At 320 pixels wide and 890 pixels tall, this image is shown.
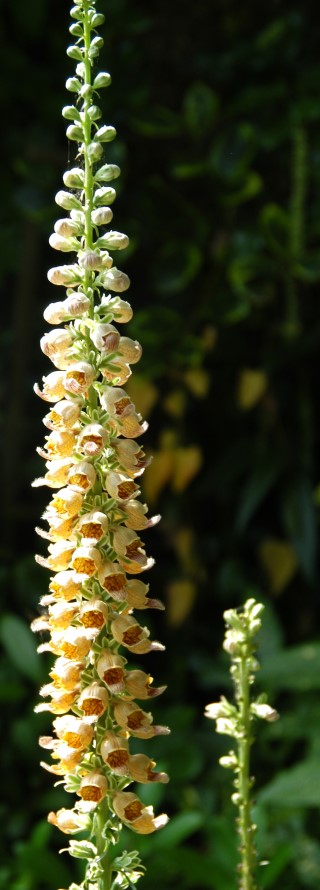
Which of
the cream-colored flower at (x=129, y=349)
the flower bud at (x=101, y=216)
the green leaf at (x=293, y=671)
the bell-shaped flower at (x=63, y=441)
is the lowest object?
the bell-shaped flower at (x=63, y=441)

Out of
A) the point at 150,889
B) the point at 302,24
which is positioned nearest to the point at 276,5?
the point at 302,24

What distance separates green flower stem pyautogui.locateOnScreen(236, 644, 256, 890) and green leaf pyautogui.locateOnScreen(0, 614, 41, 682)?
1.82 meters

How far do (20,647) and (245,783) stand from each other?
6.30 ft

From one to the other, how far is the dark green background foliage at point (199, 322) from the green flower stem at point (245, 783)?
1892mm

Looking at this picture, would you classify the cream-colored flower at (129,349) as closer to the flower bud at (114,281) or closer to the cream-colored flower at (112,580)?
the flower bud at (114,281)

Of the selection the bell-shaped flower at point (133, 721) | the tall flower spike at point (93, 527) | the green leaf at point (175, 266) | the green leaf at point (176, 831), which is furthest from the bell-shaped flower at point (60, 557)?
the green leaf at point (175, 266)

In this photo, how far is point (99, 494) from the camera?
84 centimetres

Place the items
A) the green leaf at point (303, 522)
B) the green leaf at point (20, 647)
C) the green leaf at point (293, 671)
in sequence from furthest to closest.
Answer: the green leaf at point (303, 522), the green leaf at point (20, 647), the green leaf at point (293, 671)

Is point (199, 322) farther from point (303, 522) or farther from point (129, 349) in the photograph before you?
point (129, 349)

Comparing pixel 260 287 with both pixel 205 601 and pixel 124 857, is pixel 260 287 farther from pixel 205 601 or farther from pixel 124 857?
pixel 124 857

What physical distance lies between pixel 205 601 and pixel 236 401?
618 millimetres

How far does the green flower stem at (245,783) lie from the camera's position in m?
0.88

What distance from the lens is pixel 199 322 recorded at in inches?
129

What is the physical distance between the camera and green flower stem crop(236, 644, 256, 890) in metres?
0.88
